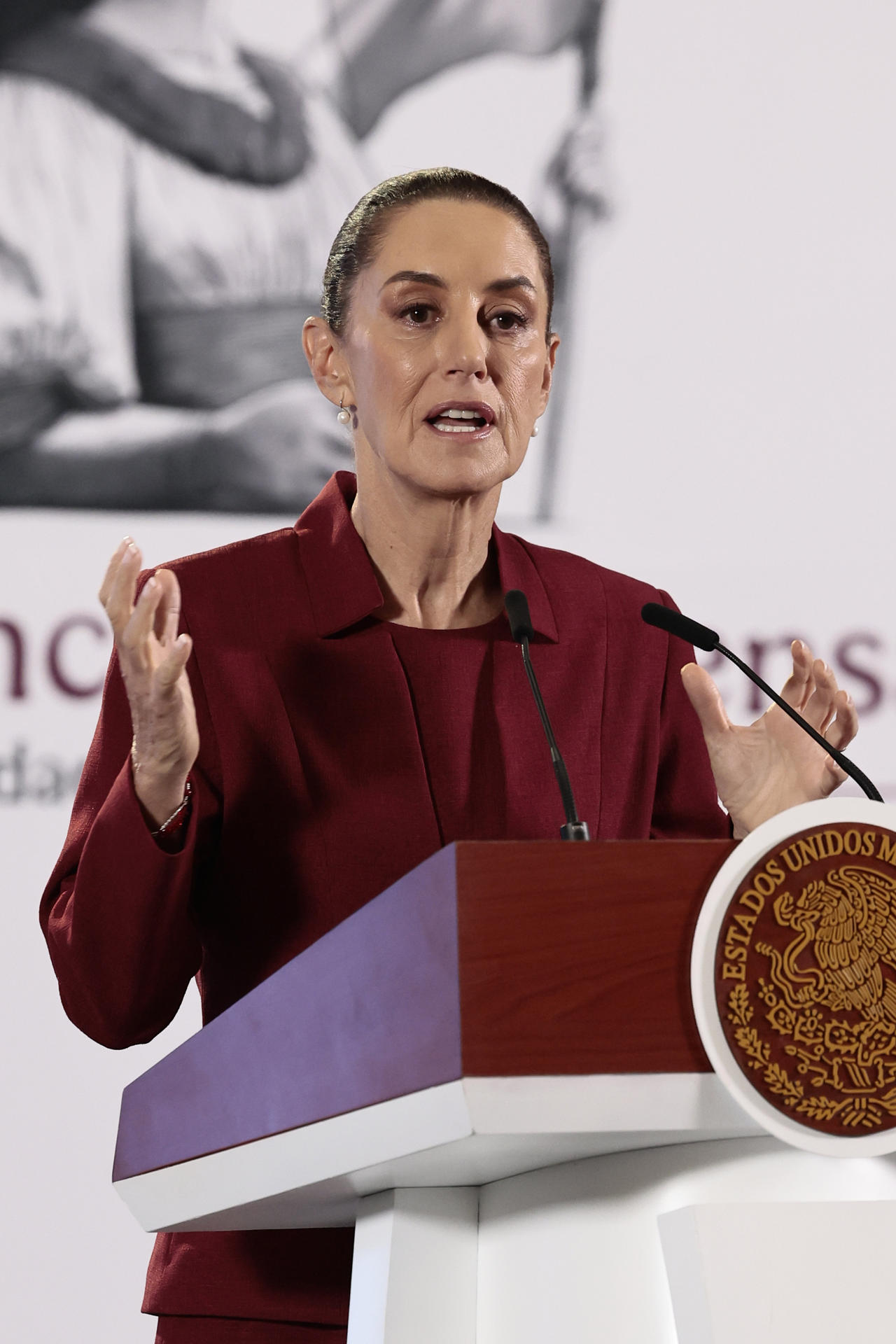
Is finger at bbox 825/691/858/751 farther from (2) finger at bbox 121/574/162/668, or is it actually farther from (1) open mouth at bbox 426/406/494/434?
(2) finger at bbox 121/574/162/668

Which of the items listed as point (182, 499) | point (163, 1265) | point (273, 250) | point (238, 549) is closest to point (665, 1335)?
point (163, 1265)

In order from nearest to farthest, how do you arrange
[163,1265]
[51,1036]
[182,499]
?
[163,1265] → [51,1036] → [182,499]

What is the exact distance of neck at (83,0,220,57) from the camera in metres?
2.52

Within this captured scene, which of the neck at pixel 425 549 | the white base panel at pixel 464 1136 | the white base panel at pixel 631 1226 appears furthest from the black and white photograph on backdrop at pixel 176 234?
the white base panel at pixel 631 1226

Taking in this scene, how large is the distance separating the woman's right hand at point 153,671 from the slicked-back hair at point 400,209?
1.99ft

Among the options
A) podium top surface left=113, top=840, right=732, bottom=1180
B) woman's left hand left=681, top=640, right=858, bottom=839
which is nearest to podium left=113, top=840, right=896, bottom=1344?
podium top surface left=113, top=840, right=732, bottom=1180

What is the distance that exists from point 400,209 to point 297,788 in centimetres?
64

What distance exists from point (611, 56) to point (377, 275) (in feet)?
4.22

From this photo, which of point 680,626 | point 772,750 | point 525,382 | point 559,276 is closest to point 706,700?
point 772,750

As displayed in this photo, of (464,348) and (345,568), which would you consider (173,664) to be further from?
(464,348)

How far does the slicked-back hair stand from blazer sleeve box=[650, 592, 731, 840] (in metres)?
0.44

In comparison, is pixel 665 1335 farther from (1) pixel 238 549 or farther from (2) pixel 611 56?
(2) pixel 611 56

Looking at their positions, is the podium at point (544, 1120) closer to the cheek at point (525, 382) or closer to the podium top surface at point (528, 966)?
the podium top surface at point (528, 966)

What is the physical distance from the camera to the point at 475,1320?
944 millimetres
